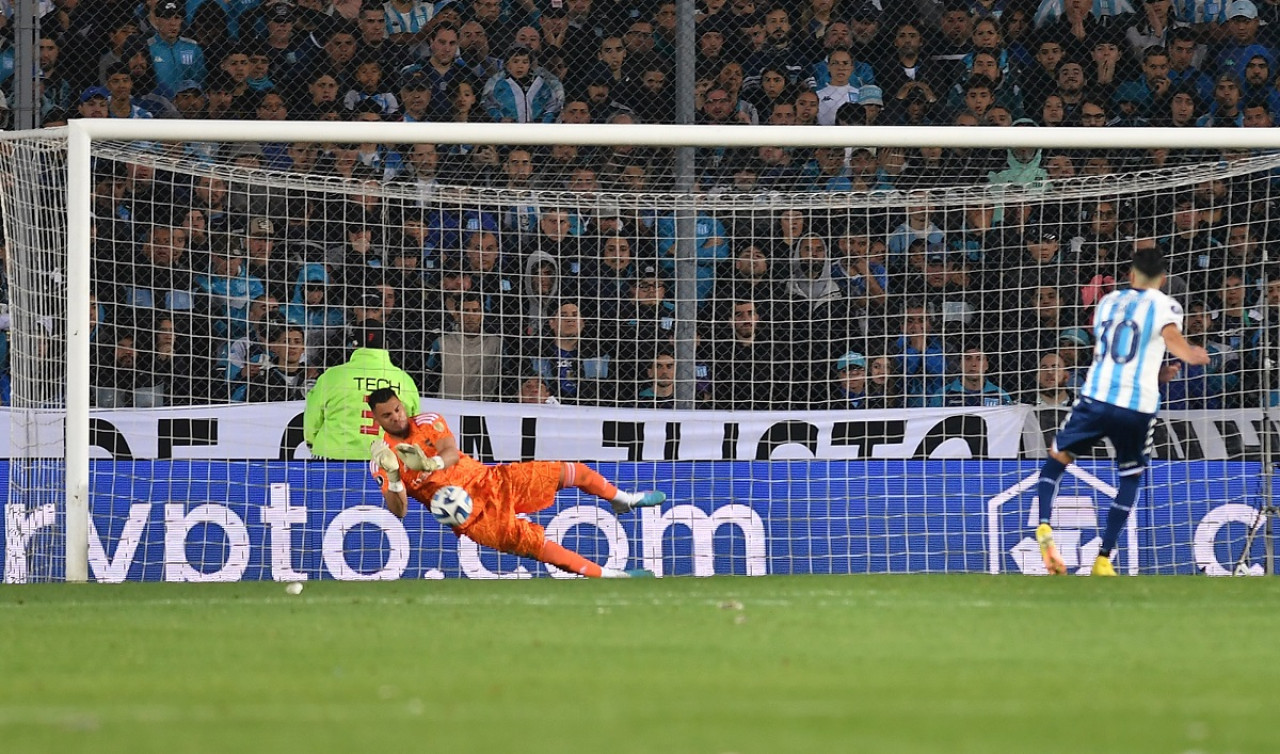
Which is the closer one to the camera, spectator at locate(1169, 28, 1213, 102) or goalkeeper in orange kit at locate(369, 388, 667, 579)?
goalkeeper in orange kit at locate(369, 388, 667, 579)

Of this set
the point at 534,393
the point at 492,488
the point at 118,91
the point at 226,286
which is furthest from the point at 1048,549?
the point at 118,91

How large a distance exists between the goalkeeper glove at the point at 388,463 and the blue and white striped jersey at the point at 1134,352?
366 centimetres

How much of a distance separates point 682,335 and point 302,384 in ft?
8.81

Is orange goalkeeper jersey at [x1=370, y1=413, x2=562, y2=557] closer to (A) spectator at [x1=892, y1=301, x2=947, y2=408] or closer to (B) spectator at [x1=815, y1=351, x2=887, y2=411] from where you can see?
(B) spectator at [x1=815, y1=351, x2=887, y2=411]

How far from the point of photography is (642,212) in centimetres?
1295

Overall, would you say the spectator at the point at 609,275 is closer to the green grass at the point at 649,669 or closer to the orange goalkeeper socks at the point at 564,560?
the orange goalkeeper socks at the point at 564,560

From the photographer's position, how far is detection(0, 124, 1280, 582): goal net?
11414 mm

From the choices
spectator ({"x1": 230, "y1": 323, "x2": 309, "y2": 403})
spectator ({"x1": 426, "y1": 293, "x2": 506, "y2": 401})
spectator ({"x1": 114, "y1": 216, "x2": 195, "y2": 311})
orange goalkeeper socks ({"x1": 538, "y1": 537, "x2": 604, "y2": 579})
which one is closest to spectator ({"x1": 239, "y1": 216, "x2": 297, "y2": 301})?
spectator ({"x1": 230, "y1": 323, "x2": 309, "y2": 403})

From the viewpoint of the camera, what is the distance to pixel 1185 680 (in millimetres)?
5438

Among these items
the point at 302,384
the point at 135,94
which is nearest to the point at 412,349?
the point at 302,384

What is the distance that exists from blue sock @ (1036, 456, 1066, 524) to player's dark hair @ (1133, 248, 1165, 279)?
1099 mm

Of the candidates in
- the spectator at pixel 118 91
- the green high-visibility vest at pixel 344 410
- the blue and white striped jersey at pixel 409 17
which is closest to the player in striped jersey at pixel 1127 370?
the green high-visibility vest at pixel 344 410

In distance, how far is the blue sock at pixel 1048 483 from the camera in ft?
32.5

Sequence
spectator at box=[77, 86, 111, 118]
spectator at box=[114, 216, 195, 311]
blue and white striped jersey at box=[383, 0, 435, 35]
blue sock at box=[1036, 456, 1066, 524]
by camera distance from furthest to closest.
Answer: blue and white striped jersey at box=[383, 0, 435, 35] → spectator at box=[77, 86, 111, 118] → spectator at box=[114, 216, 195, 311] → blue sock at box=[1036, 456, 1066, 524]
